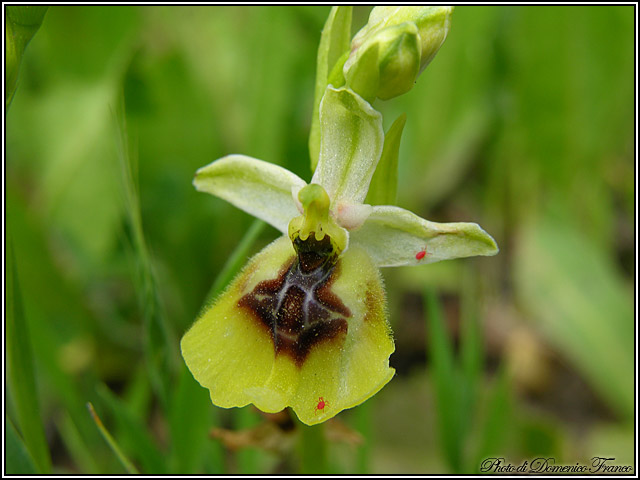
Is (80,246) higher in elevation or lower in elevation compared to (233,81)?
lower

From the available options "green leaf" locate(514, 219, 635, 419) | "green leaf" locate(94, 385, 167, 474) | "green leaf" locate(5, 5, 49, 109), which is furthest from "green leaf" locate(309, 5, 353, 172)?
"green leaf" locate(514, 219, 635, 419)

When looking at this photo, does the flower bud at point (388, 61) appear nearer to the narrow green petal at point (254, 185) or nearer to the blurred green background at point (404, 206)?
the narrow green petal at point (254, 185)

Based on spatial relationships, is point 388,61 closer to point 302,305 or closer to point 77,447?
point 302,305

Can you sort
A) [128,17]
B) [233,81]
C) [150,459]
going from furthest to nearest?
1. [233,81]
2. [128,17]
3. [150,459]

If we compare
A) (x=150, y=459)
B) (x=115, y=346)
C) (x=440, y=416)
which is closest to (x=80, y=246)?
(x=115, y=346)

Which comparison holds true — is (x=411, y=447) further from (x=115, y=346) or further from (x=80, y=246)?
(x=80, y=246)

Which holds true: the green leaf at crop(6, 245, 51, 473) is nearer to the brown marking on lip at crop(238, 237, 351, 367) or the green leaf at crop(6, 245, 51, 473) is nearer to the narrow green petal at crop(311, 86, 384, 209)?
the brown marking on lip at crop(238, 237, 351, 367)

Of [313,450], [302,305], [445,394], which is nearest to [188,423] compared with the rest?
[313,450]
